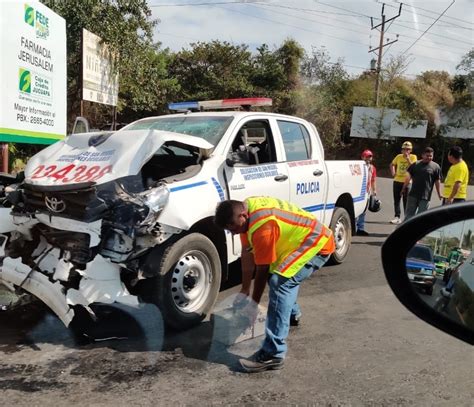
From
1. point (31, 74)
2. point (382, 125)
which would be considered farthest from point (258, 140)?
point (382, 125)

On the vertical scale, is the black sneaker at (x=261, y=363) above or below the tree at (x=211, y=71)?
below

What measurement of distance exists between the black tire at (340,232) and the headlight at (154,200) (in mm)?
3230

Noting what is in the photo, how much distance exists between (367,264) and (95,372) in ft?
14.7

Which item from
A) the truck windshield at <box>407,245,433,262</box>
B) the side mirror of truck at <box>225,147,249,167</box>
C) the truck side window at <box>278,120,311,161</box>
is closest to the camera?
the truck windshield at <box>407,245,433,262</box>

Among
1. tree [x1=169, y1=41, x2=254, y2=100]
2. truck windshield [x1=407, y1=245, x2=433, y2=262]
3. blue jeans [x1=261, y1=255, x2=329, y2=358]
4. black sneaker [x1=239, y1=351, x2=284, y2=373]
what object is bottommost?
black sneaker [x1=239, y1=351, x2=284, y2=373]

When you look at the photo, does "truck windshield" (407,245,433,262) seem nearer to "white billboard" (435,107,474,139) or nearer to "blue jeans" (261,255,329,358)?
"blue jeans" (261,255,329,358)

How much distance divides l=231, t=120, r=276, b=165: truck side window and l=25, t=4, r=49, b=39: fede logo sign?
458cm

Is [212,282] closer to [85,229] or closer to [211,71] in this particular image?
[85,229]

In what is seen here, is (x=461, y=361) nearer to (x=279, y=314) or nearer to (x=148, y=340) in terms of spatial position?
(x=279, y=314)

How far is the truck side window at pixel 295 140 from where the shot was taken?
5.95 meters

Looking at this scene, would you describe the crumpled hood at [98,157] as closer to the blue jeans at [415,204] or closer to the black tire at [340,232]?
the black tire at [340,232]

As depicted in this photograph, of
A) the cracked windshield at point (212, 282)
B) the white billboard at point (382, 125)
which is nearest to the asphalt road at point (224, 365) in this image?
the cracked windshield at point (212, 282)

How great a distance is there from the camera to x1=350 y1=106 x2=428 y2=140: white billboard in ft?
109

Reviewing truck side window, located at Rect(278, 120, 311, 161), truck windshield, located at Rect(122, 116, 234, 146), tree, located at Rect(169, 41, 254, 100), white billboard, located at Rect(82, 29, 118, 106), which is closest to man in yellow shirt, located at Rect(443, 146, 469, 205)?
truck side window, located at Rect(278, 120, 311, 161)
